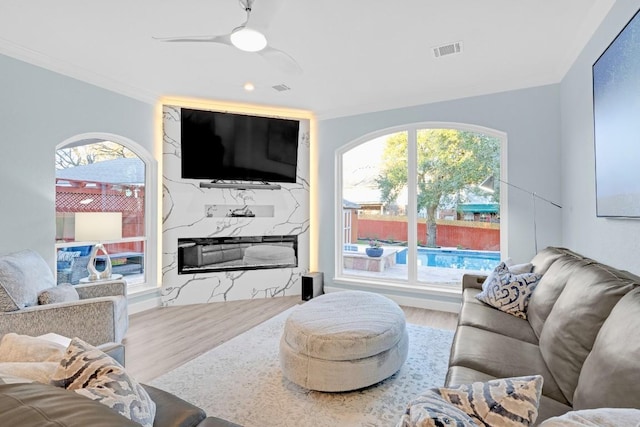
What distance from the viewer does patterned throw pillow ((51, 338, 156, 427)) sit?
35.1 inches

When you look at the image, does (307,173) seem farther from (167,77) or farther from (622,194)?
(622,194)

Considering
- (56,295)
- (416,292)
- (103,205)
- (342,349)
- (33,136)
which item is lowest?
(416,292)

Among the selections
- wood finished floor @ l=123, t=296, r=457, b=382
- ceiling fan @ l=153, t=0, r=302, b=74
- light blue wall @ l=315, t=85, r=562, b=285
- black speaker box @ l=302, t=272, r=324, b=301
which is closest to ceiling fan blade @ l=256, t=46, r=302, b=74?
ceiling fan @ l=153, t=0, r=302, b=74

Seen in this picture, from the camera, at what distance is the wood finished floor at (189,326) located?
267cm

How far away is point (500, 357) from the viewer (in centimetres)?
165

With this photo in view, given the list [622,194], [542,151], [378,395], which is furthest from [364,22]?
[378,395]

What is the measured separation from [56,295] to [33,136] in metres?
1.61

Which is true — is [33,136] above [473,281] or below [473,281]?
above

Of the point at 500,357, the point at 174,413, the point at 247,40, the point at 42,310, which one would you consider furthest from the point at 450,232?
the point at 42,310

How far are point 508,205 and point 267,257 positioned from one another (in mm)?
3250

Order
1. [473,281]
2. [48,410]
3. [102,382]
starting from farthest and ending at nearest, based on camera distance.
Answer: [473,281] < [102,382] < [48,410]

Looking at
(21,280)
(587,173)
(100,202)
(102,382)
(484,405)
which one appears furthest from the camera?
(100,202)

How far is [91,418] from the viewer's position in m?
0.59

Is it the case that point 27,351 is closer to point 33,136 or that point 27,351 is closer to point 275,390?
point 275,390
